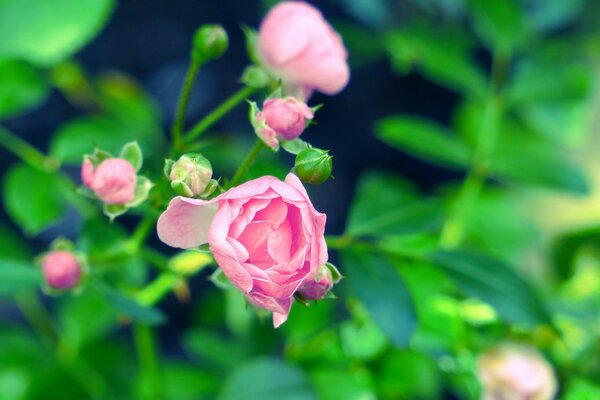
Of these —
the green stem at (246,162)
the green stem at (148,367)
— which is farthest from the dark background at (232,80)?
the green stem at (246,162)

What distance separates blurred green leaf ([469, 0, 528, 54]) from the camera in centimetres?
128

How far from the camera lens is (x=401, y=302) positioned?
82 centimetres

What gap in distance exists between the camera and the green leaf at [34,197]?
1005 mm

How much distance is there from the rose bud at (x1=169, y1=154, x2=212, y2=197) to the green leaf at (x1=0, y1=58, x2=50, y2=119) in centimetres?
61

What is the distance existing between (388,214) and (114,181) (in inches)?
13.9

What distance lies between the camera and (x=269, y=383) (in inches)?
37.6

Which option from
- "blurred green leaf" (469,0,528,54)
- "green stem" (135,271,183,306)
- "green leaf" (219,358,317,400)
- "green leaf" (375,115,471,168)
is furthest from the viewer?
"blurred green leaf" (469,0,528,54)

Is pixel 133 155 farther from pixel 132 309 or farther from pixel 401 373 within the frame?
pixel 401 373

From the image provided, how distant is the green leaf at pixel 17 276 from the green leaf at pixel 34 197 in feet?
0.65

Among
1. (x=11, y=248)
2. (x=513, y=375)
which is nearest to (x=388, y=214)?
(x=513, y=375)

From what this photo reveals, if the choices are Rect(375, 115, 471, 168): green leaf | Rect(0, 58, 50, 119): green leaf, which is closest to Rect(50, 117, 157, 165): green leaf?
Rect(0, 58, 50, 119): green leaf

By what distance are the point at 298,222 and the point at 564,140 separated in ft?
3.30

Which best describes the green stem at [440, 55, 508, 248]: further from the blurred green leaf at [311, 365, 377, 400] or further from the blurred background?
the blurred green leaf at [311, 365, 377, 400]

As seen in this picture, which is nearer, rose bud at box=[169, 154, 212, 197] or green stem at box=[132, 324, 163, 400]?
rose bud at box=[169, 154, 212, 197]
